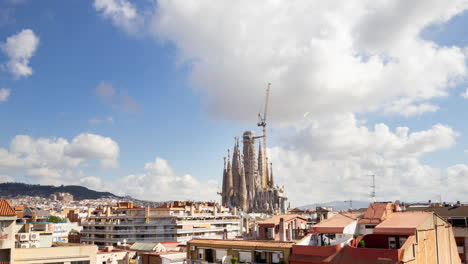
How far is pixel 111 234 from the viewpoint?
7806cm

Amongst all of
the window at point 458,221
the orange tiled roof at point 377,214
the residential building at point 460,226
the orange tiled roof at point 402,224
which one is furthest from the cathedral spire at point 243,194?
the orange tiled roof at point 402,224

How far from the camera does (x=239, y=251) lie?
33406 millimetres

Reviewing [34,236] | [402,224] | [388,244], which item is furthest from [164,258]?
[402,224]

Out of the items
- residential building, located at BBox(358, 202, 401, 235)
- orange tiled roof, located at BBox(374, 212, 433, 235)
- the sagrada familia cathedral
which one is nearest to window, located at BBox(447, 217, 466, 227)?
residential building, located at BBox(358, 202, 401, 235)

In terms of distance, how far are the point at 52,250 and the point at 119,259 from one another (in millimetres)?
9978

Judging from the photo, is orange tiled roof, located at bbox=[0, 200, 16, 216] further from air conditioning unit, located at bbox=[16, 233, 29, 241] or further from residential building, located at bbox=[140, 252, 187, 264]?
air conditioning unit, located at bbox=[16, 233, 29, 241]

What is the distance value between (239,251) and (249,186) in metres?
118

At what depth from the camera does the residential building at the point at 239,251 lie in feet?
104

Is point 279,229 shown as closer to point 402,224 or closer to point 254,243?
point 254,243

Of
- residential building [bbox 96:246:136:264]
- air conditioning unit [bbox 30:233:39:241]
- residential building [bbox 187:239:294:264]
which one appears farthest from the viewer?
air conditioning unit [bbox 30:233:39:241]

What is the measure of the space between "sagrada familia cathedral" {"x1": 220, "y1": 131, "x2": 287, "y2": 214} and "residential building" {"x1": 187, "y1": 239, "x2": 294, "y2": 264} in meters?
104

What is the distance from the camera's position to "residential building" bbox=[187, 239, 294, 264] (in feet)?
104

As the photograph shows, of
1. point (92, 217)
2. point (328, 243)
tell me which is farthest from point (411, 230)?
point (92, 217)

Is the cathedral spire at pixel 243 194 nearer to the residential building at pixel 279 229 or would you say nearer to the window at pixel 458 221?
the window at pixel 458 221
